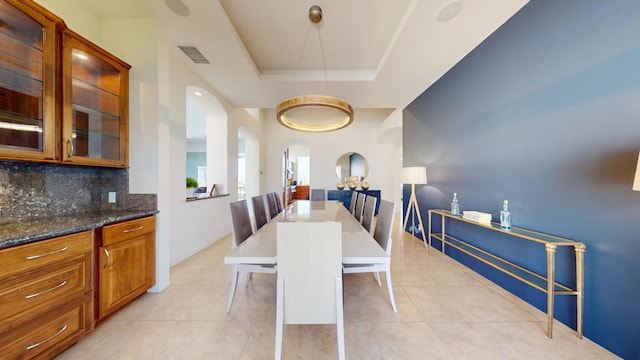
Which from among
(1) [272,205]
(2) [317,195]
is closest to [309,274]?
(1) [272,205]

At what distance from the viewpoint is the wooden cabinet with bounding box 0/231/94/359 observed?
3.93 feet

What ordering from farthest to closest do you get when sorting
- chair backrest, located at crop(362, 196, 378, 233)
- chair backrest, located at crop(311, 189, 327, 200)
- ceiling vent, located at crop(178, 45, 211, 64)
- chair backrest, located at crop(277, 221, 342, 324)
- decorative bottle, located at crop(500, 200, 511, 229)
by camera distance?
chair backrest, located at crop(311, 189, 327, 200), ceiling vent, located at crop(178, 45, 211, 64), chair backrest, located at crop(362, 196, 378, 233), decorative bottle, located at crop(500, 200, 511, 229), chair backrest, located at crop(277, 221, 342, 324)

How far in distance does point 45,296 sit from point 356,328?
2087 mm

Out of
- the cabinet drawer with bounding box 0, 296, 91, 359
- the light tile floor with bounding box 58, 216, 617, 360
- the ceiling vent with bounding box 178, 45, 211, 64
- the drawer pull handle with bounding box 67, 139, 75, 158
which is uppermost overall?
the ceiling vent with bounding box 178, 45, 211, 64

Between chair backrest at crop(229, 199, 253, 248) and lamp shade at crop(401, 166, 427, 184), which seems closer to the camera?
chair backrest at crop(229, 199, 253, 248)

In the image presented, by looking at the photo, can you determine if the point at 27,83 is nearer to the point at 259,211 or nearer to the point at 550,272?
the point at 259,211

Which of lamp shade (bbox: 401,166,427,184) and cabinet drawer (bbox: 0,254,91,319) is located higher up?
lamp shade (bbox: 401,166,427,184)

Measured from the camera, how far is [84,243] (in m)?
1.59

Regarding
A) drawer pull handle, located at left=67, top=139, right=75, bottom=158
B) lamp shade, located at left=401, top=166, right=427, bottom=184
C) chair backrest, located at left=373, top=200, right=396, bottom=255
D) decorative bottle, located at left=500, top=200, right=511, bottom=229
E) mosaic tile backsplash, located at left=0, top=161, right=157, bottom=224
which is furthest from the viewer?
lamp shade, located at left=401, top=166, right=427, bottom=184

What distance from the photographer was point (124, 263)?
1.93 meters

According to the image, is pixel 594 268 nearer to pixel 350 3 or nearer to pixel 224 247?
pixel 350 3

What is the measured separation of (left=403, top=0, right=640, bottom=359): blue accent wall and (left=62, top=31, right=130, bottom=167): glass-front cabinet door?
399cm

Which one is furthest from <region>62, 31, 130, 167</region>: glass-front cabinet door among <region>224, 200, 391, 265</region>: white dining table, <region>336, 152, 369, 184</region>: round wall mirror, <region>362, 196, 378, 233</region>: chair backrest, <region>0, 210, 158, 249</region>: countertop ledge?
<region>336, 152, 369, 184</region>: round wall mirror

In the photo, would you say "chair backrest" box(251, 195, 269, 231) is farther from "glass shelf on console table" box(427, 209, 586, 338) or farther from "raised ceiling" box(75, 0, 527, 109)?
"glass shelf on console table" box(427, 209, 586, 338)
